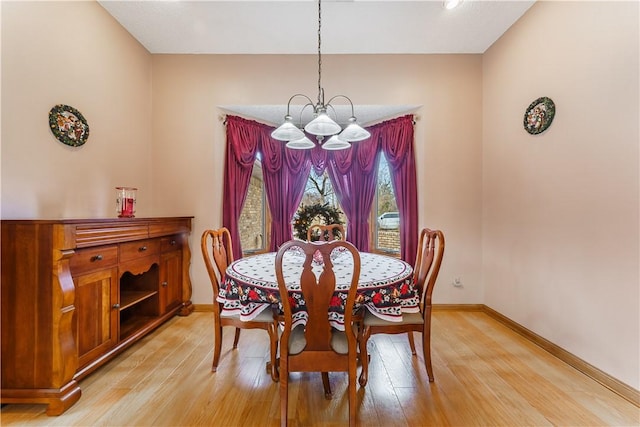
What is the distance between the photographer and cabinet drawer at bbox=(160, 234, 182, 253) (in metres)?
2.57

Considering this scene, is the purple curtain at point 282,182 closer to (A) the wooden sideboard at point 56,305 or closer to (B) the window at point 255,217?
(B) the window at point 255,217

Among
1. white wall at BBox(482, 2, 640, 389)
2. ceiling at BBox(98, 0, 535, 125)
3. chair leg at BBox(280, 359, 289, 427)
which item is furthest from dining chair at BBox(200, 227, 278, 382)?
white wall at BBox(482, 2, 640, 389)

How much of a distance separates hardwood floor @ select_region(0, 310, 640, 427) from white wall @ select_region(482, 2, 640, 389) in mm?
379

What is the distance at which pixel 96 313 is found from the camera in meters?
1.83

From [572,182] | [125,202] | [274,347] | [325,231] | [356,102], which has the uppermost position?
[356,102]

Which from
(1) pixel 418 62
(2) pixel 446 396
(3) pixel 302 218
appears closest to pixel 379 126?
(1) pixel 418 62

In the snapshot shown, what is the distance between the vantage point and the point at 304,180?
3.41 meters

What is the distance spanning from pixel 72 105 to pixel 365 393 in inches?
120

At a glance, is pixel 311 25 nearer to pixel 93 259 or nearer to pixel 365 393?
pixel 93 259

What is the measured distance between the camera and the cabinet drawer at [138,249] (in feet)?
6.77

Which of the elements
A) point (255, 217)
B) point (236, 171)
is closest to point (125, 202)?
point (236, 171)

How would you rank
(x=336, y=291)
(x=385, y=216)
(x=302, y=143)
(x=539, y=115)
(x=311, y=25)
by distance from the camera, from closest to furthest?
1. (x=336, y=291)
2. (x=302, y=143)
3. (x=539, y=115)
4. (x=311, y=25)
5. (x=385, y=216)

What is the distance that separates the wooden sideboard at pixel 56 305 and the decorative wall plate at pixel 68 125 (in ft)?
2.64

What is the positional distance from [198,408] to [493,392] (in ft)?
5.97
